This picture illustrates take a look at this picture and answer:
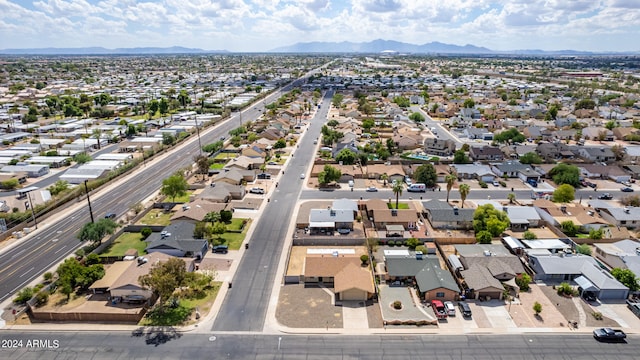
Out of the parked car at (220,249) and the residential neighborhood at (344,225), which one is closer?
the residential neighborhood at (344,225)

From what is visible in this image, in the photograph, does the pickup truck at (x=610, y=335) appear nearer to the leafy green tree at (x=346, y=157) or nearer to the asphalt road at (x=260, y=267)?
the asphalt road at (x=260, y=267)

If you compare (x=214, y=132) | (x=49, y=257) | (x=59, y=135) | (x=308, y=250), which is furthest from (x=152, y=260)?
(x=59, y=135)

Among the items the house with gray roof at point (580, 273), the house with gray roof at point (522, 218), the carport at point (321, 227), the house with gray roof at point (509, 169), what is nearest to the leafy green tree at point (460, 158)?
the house with gray roof at point (509, 169)

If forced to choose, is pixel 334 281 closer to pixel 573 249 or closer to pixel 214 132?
pixel 573 249

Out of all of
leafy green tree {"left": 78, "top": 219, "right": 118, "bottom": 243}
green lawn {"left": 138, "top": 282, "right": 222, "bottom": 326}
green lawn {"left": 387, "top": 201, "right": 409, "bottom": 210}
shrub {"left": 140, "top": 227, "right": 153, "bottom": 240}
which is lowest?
green lawn {"left": 138, "top": 282, "right": 222, "bottom": 326}

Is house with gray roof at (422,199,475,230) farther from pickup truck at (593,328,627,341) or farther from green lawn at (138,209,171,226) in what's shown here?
green lawn at (138,209,171,226)

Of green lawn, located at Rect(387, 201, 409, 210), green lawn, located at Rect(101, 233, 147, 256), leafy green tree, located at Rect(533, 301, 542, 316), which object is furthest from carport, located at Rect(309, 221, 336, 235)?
leafy green tree, located at Rect(533, 301, 542, 316)

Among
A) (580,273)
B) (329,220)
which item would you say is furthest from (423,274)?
(580,273)
